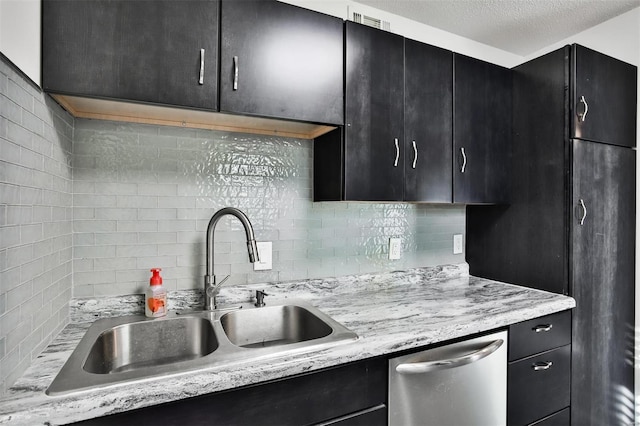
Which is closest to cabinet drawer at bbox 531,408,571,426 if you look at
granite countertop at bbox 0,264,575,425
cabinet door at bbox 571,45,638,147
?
granite countertop at bbox 0,264,575,425

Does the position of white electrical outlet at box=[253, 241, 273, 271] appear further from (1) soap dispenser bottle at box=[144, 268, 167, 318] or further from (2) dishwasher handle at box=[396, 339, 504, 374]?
(2) dishwasher handle at box=[396, 339, 504, 374]

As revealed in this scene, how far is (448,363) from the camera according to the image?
127cm

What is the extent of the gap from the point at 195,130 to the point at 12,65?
69 cm

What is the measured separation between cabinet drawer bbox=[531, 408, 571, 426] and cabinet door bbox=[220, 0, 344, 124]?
5.51 feet

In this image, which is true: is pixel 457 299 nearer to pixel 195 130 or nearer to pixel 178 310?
pixel 178 310

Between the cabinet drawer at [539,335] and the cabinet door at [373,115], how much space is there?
0.81 metres

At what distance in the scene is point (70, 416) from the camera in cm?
78

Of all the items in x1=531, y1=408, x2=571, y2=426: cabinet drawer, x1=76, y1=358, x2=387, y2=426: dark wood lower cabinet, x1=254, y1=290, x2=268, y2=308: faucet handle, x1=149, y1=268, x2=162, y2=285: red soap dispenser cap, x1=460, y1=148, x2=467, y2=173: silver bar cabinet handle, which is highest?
x1=460, y1=148, x2=467, y2=173: silver bar cabinet handle

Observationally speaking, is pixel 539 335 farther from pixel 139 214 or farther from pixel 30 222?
pixel 30 222

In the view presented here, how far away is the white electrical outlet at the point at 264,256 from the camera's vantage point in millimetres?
1643

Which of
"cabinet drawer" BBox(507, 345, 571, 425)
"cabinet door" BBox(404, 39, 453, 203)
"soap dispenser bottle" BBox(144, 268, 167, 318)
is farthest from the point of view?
"cabinet door" BBox(404, 39, 453, 203)

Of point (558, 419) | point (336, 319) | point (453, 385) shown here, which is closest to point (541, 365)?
A: point (558, 419)

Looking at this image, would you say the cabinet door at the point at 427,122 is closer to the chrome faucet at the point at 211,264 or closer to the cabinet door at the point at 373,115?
the cabinet door at the point at 373,115

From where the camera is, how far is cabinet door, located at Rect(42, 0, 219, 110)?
105cm
